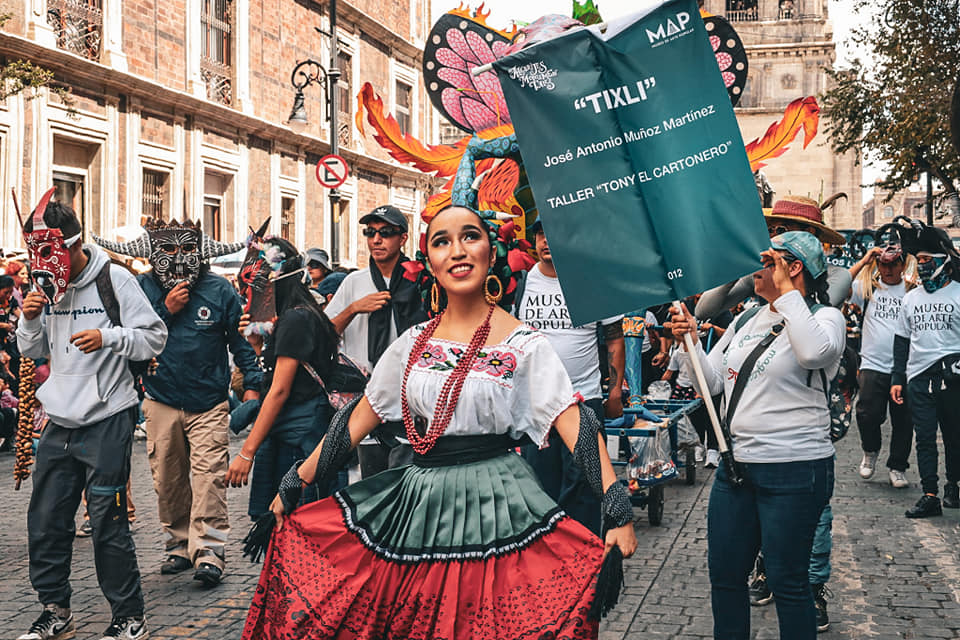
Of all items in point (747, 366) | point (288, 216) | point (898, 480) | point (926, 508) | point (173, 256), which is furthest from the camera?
point (288, 216)

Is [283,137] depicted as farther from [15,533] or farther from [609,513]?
[609,513]

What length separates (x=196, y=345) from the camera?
657cm

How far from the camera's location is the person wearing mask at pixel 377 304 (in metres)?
6.24

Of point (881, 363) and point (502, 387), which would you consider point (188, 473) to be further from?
point (881, 363)

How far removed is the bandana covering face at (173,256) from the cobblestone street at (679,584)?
1804 mm

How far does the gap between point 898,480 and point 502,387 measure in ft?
22.1

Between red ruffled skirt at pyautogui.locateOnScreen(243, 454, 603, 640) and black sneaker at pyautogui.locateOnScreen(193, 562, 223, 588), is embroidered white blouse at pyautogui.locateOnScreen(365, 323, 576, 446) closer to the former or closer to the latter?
red ruffled skirt at pyautogui.locateOnScreen(243, 454, 603, 640)

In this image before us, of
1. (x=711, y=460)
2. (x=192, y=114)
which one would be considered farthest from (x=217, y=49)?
(x=711, y=460)

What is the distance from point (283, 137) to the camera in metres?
28.6

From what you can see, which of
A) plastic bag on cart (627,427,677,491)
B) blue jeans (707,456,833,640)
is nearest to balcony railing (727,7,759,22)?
plastic bag on cart (627,427,677,491)

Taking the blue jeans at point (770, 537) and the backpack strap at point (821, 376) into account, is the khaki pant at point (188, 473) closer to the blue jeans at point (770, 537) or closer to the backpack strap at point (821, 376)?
the blue jeans at point (770, 537)

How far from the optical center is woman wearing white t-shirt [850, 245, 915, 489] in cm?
938

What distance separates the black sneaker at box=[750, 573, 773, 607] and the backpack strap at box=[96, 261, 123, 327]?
3668 millimetres

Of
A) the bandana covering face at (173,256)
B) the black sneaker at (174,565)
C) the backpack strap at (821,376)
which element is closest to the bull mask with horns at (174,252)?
the bandana covering face at (173,256)
